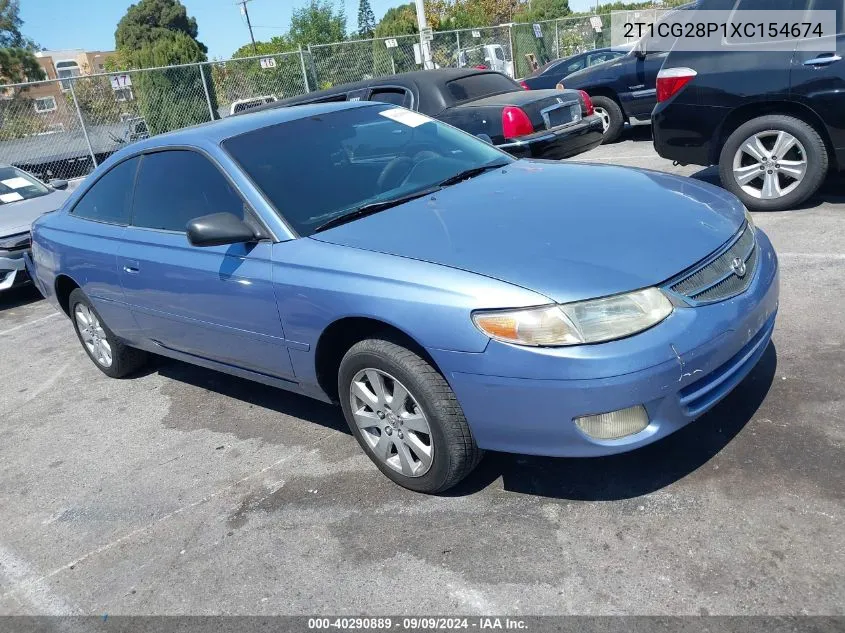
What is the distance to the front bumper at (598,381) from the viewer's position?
102 inches

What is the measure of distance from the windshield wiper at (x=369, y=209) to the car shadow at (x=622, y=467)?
1.26 meters

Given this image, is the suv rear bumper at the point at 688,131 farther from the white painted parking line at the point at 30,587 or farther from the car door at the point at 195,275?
the white painted parking line at the point at 30,587

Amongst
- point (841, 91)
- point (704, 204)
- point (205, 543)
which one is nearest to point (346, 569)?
point (205, 543)

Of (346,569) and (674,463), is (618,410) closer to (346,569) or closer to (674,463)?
(674,463)

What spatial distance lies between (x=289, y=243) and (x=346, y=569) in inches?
55.8

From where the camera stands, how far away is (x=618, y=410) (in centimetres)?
265

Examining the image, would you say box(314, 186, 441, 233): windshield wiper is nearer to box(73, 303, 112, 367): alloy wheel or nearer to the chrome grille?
the chrome grille

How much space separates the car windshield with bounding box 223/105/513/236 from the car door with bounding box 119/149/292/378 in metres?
0.21

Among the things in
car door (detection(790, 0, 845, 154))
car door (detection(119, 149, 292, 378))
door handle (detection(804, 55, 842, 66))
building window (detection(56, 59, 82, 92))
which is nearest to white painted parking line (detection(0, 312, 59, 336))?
car door (detection(119, 149, 292, 378))

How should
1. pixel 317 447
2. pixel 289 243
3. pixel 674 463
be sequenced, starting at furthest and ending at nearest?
pixel 317 447, pixel 289 243, pixel 674 463

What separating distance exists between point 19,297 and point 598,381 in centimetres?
785

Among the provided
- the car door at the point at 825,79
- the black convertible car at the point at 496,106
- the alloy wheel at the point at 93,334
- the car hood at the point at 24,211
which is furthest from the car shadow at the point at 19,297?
the car door at the point at 825,79

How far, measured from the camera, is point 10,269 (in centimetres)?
777

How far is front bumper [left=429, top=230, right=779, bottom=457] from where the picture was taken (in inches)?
102
